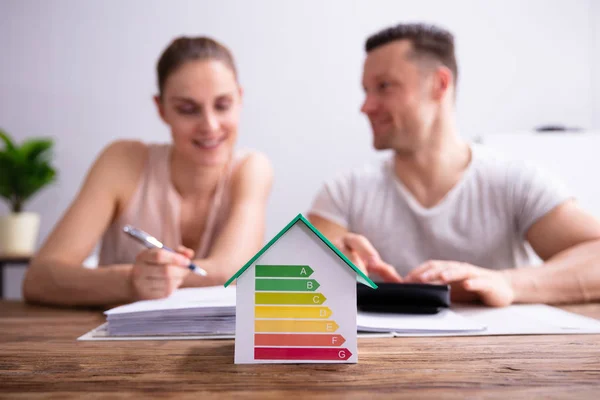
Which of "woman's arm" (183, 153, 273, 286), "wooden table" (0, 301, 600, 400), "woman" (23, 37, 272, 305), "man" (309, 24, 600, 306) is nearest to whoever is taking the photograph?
"wooden table" (0, 301, 600, 400)

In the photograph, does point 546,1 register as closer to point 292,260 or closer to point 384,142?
point 384,142

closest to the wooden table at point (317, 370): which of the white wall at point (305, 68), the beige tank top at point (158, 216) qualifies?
the beige tank top at point (158, 216)

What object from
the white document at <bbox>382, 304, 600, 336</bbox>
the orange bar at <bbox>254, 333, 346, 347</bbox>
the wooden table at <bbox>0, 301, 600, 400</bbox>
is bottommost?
the white document at <bbox>382, 304, 600, 336</bbox>

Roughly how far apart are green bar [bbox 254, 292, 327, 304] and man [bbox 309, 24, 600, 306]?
3.03 feet

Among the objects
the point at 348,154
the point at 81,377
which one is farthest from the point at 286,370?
the point at 348,154

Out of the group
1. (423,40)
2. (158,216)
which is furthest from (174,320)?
(423,40)

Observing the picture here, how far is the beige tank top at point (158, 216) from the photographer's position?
1533 mm

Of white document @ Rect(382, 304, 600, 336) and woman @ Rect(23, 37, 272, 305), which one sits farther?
woman @ Rect(23, 37, 272, 305)

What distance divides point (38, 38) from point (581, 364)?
3305 mm

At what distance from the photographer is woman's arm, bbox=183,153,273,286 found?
123cm

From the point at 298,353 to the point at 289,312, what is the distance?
0.16 feet

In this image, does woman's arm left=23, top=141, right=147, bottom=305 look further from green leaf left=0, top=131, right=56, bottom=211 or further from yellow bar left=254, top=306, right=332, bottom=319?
green leaf left=0, top=131, right=56, bottom=211

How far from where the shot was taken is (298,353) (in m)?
0.61

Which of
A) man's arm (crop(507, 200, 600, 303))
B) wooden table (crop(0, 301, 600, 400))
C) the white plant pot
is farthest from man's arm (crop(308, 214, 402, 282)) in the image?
the white plant pot
